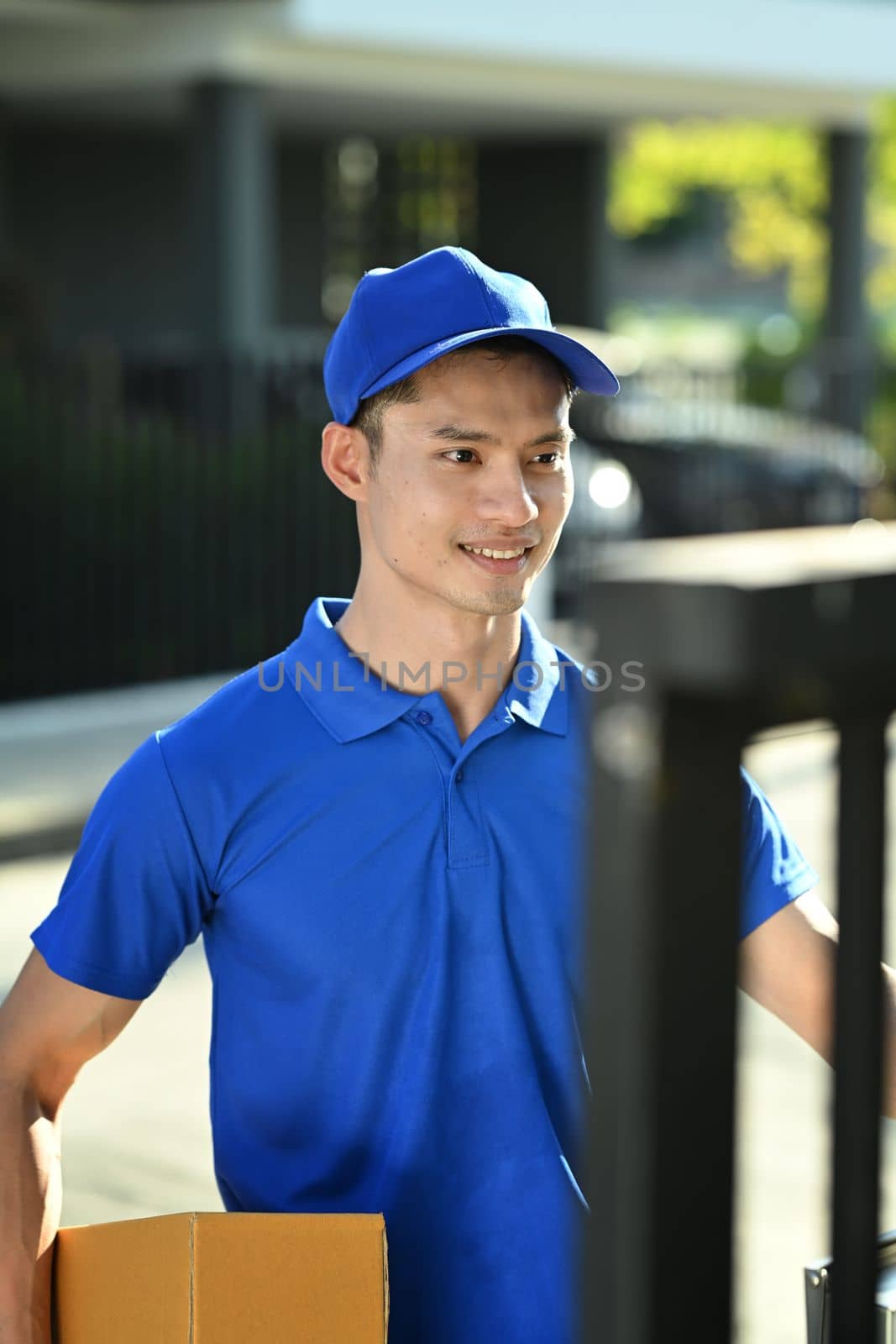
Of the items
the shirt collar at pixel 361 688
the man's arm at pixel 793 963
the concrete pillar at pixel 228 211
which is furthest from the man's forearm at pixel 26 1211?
the concrete pillar at pixel 228 211

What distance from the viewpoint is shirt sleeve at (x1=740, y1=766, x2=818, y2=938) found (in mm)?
1836

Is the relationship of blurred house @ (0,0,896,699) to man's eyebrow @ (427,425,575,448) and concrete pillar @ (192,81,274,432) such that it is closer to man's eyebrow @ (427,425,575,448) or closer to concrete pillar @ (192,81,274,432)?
concrete pillar @ (192,81,274,432)

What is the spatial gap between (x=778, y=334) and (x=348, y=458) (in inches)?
1594

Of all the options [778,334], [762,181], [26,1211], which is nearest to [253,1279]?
[26,1211]

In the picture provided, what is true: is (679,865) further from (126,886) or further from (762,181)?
(762,181)

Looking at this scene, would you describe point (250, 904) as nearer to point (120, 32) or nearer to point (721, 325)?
A: point (120, 32)

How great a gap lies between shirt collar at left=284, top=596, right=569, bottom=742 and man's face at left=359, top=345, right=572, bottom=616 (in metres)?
0.10

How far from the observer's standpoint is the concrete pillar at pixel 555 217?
2047cm

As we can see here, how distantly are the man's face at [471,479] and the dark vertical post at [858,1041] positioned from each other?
124 centimetres

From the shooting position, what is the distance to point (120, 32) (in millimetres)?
13789

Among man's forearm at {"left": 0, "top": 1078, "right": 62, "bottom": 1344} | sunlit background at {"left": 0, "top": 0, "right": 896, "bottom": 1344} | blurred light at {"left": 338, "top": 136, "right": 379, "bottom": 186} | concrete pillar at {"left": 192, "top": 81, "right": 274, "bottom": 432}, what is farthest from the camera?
blurred light at {"left": 338, "top": 136, "right": 379, "bottom": 186}

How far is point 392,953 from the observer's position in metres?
1.84

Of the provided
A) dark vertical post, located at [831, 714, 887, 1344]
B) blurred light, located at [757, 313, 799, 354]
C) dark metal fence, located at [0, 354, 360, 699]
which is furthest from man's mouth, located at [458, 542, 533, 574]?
blurred light, located at [757, 313, 799, 354]

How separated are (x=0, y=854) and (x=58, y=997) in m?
5.97
